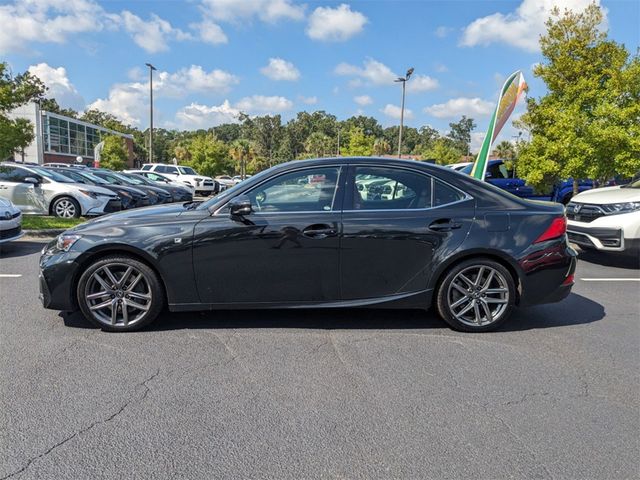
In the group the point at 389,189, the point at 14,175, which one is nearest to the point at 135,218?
the point at 389,189

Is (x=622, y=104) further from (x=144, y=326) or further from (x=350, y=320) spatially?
(x=144, y=326)

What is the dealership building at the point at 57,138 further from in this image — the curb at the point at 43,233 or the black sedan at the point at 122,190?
the curb at the point at 43,233

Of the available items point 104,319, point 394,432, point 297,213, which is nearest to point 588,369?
point 394,432

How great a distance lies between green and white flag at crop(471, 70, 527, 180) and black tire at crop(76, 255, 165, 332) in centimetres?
931

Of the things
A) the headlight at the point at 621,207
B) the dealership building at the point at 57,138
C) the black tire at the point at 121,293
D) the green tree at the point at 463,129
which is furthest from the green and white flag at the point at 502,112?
the green tree at the point at 463,129

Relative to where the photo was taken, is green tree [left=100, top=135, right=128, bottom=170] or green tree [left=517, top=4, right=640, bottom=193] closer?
green tree [left=517, top=4, right=640, bottom=193]

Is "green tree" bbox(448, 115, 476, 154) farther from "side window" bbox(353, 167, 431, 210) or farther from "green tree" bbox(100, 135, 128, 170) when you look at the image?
"side window" bbox(353, 167, 431, 210)

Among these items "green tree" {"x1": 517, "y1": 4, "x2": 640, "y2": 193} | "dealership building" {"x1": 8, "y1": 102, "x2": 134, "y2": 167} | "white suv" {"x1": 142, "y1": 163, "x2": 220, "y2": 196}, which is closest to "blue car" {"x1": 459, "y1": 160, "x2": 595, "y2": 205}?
"green tree" {"x1": 517, "y1": 4, "x2": 640, "y2": 193}

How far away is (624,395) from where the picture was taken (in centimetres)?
321

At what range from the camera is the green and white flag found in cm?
1138

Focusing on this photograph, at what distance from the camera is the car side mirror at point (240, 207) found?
404 centimetres

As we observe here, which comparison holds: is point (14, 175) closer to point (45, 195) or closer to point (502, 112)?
point (45, 195)

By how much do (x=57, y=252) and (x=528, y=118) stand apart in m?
10.5

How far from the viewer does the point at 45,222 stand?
412 inches
